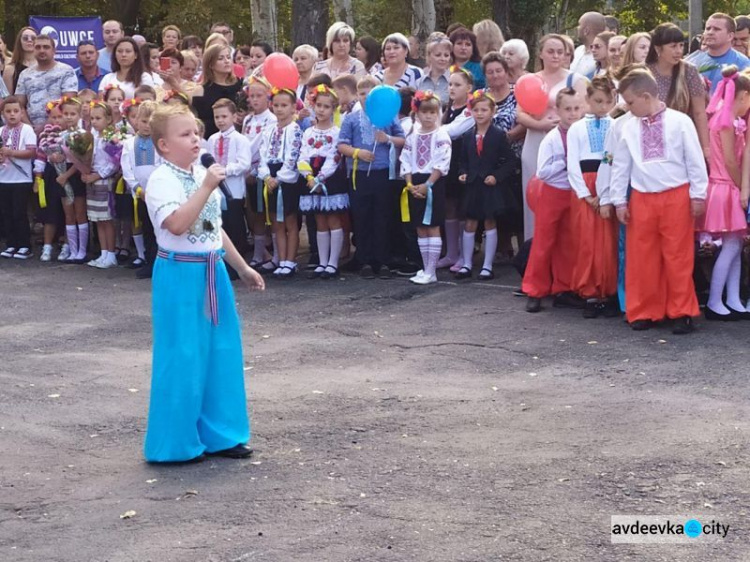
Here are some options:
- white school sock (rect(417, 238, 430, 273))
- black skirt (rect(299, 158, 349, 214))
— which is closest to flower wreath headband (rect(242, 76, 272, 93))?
black skirt (rect(299, 158, 349, 214))

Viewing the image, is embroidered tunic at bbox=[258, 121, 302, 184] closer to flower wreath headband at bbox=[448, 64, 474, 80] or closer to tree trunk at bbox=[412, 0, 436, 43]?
flower wreath headband at bbox=[448, 64, 474, 80]

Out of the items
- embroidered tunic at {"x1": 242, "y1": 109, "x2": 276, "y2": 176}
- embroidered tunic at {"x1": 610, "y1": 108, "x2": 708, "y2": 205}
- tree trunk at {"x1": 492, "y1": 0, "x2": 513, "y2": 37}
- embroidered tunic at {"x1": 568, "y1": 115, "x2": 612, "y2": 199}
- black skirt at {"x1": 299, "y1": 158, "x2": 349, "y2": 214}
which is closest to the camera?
embroidered tunic at {"x1": 610, "y1": 108, "x2": 708, "y2": 205}

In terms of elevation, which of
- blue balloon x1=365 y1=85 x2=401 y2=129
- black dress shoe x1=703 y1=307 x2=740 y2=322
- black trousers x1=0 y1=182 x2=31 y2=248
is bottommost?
black dress shoe x1=703 y1=307 x2=740 y2=322

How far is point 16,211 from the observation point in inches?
564

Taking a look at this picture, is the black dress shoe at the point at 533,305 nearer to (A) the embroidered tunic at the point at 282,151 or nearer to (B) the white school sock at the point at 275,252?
(A) the embroidered tunic at the point at 282,151

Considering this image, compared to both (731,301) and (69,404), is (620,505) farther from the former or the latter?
(731,301)

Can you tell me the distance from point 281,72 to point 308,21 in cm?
887

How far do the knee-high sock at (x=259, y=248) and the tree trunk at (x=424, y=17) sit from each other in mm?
11703

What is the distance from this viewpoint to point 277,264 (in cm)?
1288

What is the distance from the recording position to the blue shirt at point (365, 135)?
1203 cm

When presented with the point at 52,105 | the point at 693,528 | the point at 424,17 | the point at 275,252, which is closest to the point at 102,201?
Answer: the point at 52,105

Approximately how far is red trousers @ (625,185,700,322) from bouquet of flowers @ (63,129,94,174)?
625cm

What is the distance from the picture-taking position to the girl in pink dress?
32.0 feet

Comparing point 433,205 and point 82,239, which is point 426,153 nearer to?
point 433,205
